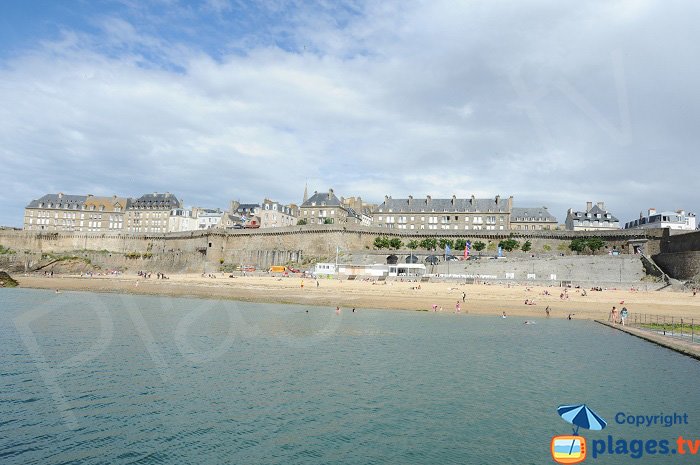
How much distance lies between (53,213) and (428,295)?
85.9 m

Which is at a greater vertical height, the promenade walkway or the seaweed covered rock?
the promenade walkway

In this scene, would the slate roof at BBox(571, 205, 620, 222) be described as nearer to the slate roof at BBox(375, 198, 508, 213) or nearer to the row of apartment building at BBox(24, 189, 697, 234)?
the row of apartment building at BBox(24, 189, 697, 234)

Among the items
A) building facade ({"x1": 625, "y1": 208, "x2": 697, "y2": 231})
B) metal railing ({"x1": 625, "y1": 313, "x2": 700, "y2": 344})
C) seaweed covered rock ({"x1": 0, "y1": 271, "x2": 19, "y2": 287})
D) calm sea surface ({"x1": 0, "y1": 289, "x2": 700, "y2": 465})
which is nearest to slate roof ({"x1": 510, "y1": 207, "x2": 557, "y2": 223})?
building facade ({"x1": 625, "y1": 208, "x2": 697, "y2": 231})

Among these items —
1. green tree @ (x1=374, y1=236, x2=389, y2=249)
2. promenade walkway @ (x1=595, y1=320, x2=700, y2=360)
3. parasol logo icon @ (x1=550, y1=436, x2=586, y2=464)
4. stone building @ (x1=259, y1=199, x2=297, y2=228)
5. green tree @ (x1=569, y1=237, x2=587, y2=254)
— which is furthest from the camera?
stone building @ (x1=259, y1=199, x2=297, y2=228)

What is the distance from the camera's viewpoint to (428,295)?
137 feet

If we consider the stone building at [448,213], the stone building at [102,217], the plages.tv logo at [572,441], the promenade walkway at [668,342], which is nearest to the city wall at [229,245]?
the stone building at [448,213]

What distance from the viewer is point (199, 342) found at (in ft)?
69.4

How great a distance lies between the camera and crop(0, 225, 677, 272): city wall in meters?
69.6

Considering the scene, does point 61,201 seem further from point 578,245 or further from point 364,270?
point 578,245

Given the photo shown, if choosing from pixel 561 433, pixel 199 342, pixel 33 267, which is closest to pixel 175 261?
pixel 33 267

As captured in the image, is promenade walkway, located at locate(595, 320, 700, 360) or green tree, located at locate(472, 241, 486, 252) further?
green tree, located at locate(472, 241, 486, 252)

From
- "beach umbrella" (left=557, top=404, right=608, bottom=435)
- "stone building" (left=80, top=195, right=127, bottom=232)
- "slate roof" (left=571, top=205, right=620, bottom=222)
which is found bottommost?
"beach umbrella" (left=557, top=404, right=608, bottom=435)

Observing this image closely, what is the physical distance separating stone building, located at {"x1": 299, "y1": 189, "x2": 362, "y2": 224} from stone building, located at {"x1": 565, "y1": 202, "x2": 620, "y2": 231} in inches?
1502

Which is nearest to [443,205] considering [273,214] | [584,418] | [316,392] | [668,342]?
[273,214]
